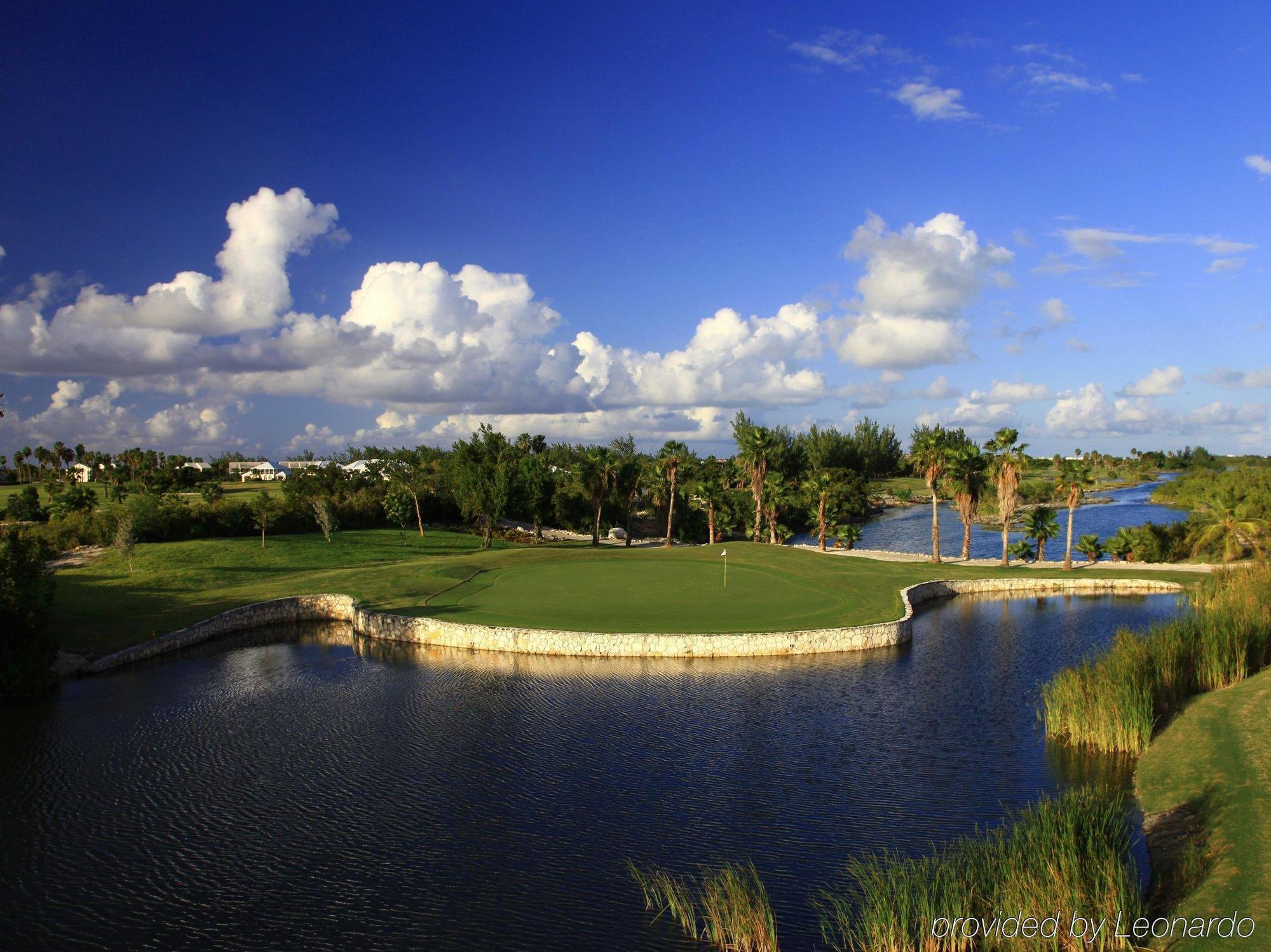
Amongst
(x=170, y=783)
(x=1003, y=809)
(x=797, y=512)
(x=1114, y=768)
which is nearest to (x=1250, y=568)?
(x=1114, y=768)

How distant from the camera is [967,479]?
5750 cm

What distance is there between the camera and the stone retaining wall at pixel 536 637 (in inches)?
1216

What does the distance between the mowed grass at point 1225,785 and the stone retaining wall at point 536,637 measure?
12772 mm

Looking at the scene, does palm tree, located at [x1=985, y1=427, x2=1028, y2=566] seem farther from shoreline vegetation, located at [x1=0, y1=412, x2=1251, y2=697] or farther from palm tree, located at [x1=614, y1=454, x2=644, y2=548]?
palm tree, located at [x1=614, y1=454, x2=644, y2=548]

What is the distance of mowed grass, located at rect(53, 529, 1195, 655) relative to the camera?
113ft

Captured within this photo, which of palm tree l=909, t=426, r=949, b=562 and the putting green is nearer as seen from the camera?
the putting green

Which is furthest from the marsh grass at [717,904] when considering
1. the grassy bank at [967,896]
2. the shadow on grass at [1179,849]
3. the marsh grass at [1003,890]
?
the shadow on grass at [1179,849]

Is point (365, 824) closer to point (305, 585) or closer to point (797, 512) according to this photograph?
point (305, 585)

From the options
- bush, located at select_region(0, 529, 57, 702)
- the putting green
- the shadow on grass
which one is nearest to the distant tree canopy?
the putting green

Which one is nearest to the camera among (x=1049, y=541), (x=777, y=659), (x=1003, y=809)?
(x=1003, y=809)

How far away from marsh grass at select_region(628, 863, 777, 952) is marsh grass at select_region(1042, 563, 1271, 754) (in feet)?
37.5

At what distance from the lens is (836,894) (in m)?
13.5

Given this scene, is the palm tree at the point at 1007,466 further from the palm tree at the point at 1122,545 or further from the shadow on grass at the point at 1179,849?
the shadow on grass at the point at 1179,849

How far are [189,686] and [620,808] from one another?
19.4 meters
